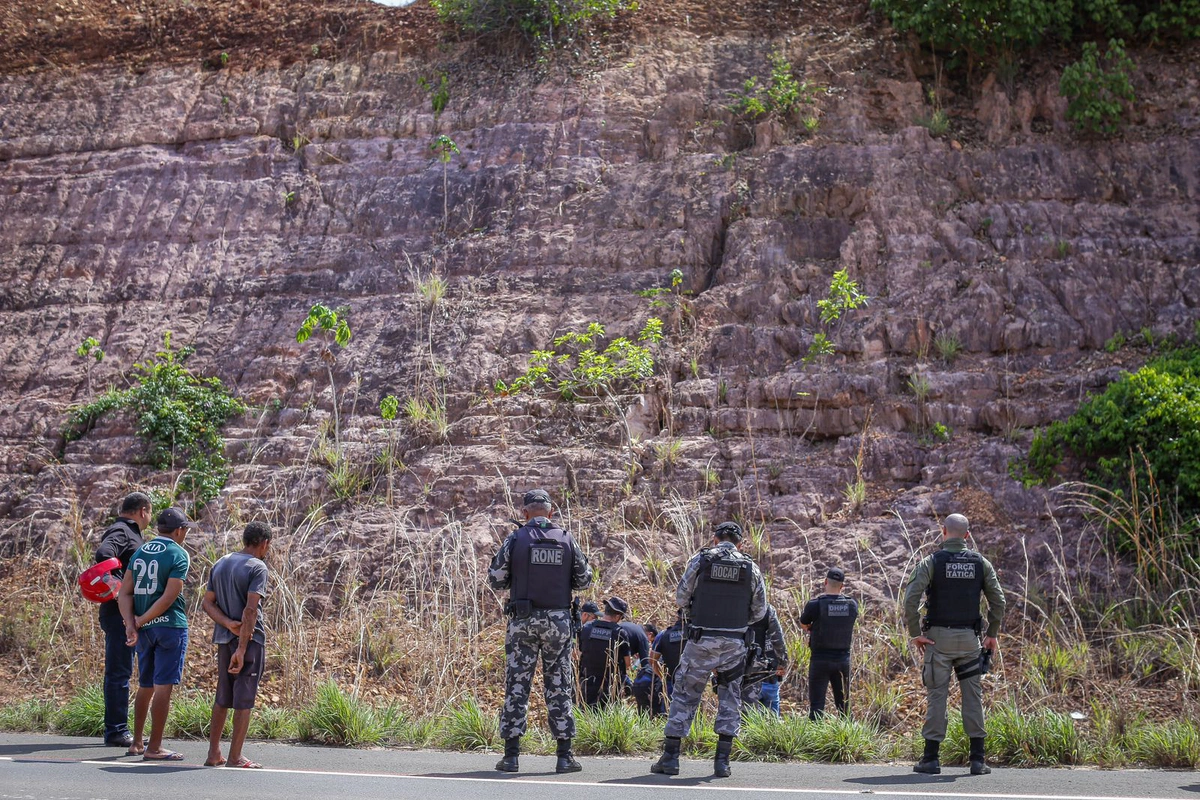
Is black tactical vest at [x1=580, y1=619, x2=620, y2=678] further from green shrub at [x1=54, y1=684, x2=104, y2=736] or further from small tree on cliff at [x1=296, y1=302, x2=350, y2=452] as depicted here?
small tree on cliff at [x1=296, y1=302, x2=350, y2=452]

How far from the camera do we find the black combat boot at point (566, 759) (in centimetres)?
766

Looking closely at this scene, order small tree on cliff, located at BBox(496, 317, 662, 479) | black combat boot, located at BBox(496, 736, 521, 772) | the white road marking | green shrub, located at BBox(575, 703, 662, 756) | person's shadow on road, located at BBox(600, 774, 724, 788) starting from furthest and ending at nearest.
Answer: small tree on cliff, located at BBox(496, 317, 662, 479) → green shrub, located at BBox(575, 703, 662, 756) → black combat boot, located at BBox(496, 736, 521, 772) → person's shadow on road, located at BBox(600, 774, 724, 788) → the white road marking

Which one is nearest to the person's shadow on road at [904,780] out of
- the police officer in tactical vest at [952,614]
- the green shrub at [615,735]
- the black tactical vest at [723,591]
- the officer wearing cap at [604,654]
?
the police officer in tactical vest at [952,614]

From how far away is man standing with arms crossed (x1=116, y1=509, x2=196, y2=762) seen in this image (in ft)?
26.3

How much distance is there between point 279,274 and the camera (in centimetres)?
1655

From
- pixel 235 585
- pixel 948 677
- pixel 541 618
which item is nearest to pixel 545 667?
pixel 541 618

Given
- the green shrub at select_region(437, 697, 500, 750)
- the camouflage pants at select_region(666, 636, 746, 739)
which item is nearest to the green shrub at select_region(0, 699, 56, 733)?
the green shrub at select_region(437, 697, 500, 750)

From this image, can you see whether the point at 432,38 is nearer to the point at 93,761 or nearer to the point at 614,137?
the point at 614,137

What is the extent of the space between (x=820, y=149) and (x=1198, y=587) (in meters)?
7.92

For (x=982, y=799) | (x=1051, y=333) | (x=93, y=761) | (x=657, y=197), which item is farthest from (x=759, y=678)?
(x=657, y=197)

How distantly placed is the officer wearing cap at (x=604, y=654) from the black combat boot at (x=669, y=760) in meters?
2.20

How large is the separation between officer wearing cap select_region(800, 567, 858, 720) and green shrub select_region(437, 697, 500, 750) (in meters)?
2.74

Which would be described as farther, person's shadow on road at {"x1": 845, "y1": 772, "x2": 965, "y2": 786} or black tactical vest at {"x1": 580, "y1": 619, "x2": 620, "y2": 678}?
black tactical vest at {"x1": 580, "y1": 619, "x2": 620, "y2": 678}

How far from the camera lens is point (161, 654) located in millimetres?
8023
